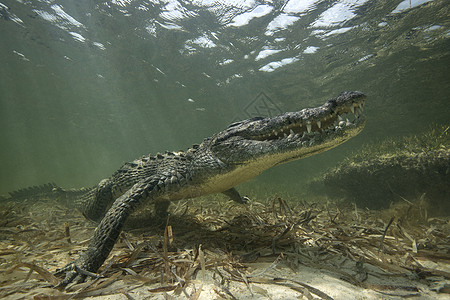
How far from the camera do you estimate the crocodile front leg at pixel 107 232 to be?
1.63 metres

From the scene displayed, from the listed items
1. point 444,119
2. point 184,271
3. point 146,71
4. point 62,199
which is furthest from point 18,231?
point 444,119

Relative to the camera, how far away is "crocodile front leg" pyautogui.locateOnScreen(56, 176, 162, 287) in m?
1.63

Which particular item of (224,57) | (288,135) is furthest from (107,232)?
(224,57)

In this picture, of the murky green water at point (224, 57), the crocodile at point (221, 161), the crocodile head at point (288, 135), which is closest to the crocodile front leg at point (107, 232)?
the crocodile at point (221, 161)

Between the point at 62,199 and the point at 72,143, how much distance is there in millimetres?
42028

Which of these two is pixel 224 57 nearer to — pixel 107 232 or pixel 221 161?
pixel 221 161

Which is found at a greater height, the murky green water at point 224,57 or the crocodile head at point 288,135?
the murky green water at point 224,57

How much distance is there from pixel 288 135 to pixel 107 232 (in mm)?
2000

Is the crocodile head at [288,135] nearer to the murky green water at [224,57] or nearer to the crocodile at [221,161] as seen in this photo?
the crocodile at [221,161]

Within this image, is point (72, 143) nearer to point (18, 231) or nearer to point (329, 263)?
point (18, 231)

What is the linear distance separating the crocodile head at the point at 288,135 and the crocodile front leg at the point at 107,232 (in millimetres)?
919

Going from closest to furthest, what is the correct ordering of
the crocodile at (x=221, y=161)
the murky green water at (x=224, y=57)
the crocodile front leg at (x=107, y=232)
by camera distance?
the crocodile front leg at (x=107, y=232)
the crocodile at (x=221, y=161)
the murky green water at (x=224, y=57)

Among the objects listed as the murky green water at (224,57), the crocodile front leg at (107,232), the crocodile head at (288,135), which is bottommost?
the crocodile front leg at (107,232)

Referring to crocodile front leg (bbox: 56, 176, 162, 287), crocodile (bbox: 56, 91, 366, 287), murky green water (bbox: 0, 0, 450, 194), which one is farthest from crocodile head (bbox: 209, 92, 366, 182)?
murky green water (bbox: 0, 0, 450, 194)
